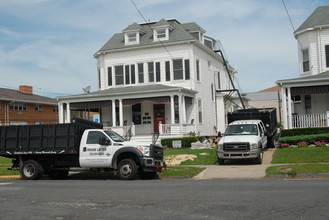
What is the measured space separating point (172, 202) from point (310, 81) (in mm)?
19094

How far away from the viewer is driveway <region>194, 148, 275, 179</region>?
1544 cm

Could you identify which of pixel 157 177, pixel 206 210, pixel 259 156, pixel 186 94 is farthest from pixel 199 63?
pixel 206 210

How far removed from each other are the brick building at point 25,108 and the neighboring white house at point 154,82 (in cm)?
Answer: 1540

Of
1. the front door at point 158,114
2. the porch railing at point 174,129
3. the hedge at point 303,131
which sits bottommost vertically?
the hedge at point 303,131

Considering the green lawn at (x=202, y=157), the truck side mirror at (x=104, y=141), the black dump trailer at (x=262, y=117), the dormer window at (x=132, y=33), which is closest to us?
the truck side mirror at (x=104, y=141)

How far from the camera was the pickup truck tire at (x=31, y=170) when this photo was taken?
16.0 m

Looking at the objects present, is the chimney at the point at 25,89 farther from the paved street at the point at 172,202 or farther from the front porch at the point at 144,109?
the paved street at the point at 172,202

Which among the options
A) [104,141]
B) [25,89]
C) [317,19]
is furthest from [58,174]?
[25,89]

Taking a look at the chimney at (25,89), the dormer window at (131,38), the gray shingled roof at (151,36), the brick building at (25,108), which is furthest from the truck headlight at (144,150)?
the chimney at (25,89)

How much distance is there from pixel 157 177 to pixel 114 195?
17.9 ft

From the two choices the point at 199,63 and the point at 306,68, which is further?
the point at 199,63

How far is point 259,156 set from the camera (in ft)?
59.9

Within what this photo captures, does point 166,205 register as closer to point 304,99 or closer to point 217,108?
point 304,99

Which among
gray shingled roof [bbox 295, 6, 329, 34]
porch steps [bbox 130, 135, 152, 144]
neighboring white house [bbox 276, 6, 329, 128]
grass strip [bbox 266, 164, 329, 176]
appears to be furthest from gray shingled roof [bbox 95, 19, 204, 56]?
grass strip [bbox 266, 164, 329, 176]
